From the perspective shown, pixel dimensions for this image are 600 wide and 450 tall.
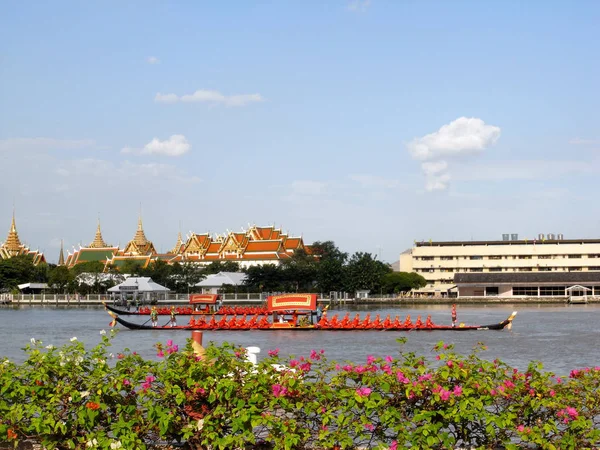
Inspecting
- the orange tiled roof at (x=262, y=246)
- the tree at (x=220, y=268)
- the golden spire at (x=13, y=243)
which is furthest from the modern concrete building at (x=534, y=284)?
the golden spire at (x=13, y=243)

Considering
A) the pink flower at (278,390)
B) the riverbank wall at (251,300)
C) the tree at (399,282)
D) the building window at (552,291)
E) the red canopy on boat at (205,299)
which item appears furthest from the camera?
the tree at (399,282)

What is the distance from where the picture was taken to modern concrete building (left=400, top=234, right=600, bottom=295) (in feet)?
285

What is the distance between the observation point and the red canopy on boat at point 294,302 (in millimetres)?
37969

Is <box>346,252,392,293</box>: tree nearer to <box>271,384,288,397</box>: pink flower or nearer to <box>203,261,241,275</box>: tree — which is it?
<box>203,261,241,275</box>: tree

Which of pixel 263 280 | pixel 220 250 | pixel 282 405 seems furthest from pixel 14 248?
pixel 282 405

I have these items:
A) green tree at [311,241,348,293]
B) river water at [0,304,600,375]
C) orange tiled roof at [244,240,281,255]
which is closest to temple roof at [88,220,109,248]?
orange tiled roof at [244,240,281,255]

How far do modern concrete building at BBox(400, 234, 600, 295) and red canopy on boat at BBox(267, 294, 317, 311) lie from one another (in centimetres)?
5162

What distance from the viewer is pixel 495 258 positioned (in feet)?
295

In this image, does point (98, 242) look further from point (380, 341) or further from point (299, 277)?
point (380, 341)

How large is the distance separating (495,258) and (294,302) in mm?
56274

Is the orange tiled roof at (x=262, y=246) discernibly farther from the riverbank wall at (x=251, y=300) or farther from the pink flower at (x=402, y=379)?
the pink flower at (x=402, y=379)

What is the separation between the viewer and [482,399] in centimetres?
642

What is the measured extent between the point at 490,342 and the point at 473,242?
206 ft

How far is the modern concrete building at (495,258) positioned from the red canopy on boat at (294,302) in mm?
51616
